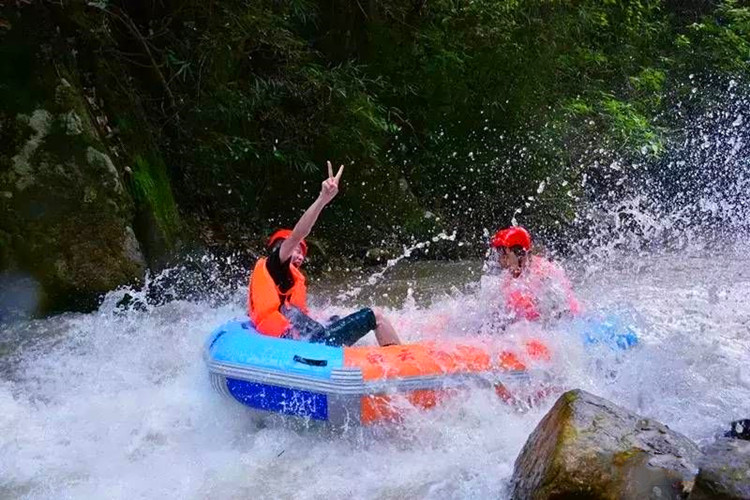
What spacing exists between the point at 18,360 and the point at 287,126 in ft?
14.0

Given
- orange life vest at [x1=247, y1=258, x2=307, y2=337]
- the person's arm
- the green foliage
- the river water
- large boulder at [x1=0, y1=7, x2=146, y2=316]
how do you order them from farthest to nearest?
the green foliage, large boulder at [x1=0, y1=7, x2=146, y2=316], orange life vest at [x1=247, y1=258, x2=307, y2=337], the person's arm, the river water

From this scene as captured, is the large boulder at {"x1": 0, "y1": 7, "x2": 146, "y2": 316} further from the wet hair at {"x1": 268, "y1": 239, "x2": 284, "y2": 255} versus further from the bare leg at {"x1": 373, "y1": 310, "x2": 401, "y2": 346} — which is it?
the bare leg at {"x1": 373, "y1": 310, "x2": 401, "y2": 346}

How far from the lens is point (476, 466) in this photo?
3.92m

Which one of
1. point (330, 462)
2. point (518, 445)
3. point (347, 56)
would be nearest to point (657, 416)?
point (518, 445)

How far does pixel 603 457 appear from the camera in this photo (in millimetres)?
3080

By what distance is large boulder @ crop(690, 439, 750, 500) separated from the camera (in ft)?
8.70

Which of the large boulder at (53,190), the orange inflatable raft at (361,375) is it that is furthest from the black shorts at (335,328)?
the large boulder at (53,190)

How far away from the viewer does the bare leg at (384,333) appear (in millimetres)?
5211

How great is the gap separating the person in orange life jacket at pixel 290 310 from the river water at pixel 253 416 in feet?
1.73

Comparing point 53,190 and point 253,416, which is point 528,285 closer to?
point 253,416

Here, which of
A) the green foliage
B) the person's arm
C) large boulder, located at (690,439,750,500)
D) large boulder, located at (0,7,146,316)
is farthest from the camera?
the green foliage

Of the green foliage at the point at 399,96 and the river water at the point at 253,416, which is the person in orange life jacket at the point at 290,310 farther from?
the green foliage at the point at 399,96

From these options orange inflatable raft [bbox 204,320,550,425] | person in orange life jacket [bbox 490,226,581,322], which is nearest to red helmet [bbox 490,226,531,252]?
person in orange life jacket [bbox 490,226,581,322]

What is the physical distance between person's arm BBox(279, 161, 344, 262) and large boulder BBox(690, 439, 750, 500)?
2.54m
